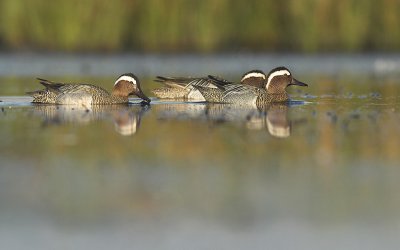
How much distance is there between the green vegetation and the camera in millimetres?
24844

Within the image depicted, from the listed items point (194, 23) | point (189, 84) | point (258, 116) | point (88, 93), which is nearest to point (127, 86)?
point (88, 93)

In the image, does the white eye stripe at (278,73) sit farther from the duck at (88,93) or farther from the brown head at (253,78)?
the duck at (88,93)

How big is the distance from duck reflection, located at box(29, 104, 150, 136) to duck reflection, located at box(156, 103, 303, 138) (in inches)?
15.6

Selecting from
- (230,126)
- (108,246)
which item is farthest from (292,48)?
(108,246)

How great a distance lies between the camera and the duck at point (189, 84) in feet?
52.6

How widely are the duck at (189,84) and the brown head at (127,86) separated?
4.51 ft

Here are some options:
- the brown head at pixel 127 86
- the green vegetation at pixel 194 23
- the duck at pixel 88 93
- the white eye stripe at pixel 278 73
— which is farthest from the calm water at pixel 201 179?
the green vegetation at pixel 194 23

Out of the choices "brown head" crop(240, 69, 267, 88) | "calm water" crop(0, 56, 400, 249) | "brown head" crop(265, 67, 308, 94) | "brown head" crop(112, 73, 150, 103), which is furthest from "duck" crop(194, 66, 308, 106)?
"brown head" crop(112, 73, 150, 103)

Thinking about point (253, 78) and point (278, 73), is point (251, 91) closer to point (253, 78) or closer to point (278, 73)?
point (278, 73)

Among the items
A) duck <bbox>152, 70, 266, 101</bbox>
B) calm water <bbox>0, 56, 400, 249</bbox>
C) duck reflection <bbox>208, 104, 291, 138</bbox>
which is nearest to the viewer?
calm water <bbox>0, 56, 400, 249</bbox>

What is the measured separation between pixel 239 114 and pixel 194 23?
38.5ft

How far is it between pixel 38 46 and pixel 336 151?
56.4ft

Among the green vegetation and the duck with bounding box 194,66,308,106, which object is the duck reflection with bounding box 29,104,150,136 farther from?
the green vegetation

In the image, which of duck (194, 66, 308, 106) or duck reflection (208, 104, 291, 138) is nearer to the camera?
duck reflection (208, 104, 291, 138)
